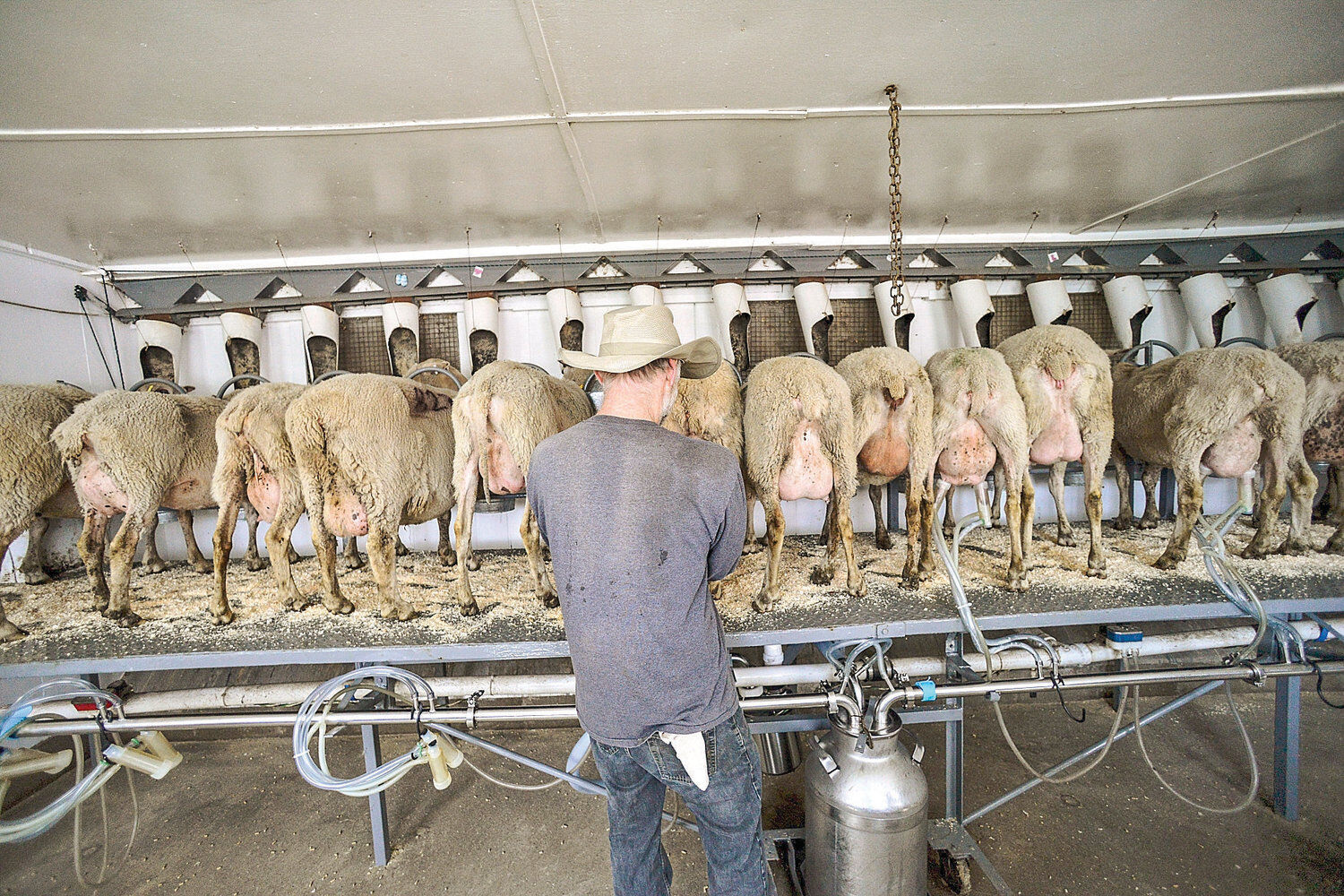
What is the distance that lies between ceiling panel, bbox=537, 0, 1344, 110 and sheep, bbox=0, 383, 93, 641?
370cm

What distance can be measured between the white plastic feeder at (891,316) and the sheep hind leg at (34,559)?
7161 millimetres

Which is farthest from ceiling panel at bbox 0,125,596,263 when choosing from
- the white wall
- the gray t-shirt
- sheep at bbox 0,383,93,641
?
the gray t-shirt

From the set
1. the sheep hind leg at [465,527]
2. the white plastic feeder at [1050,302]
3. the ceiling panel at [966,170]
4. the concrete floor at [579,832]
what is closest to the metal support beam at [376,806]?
the concrete floor at [579,832]

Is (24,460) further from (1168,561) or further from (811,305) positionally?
(1168,561)

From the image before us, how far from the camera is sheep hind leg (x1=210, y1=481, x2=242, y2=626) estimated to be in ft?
9.31

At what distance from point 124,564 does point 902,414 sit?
488cm

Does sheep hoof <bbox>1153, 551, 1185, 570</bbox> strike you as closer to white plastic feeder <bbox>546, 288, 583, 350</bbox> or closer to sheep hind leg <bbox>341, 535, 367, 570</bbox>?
white plastic feeder <bbox>546, 288, 583, 350</bbox>

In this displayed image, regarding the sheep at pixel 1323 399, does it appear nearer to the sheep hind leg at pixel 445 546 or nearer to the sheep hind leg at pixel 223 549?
the sheep hind leg at pixel 445 546

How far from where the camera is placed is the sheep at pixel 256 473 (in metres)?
2.87

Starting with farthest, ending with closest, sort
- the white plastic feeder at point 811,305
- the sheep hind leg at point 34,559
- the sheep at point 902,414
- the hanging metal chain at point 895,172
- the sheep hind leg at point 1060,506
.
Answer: the white plastic feeder at point 811,305
the sheep hind leg at point 34,559
the sheep hind leg at point 1060,506
the sheep at point 902,414
the hanging metal chain at point 895,172

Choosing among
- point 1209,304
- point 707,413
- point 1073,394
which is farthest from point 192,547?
point 1209,304

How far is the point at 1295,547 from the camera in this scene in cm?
323

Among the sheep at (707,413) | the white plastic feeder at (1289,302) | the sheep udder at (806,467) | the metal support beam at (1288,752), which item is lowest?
the metal support beam at (1288,752)

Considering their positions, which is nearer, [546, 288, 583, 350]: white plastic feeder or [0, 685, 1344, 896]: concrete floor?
[0, 685, 1344, 896]: concrete floor
